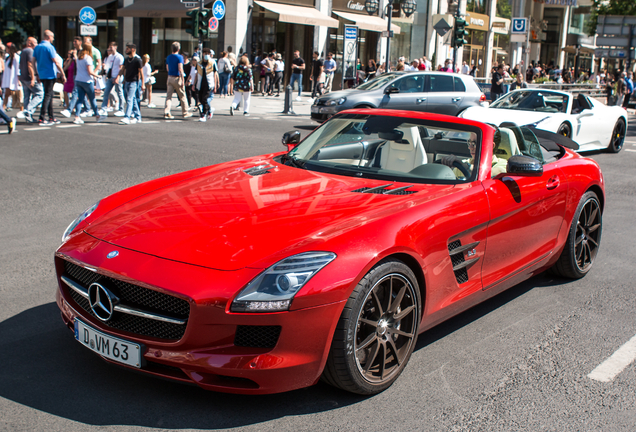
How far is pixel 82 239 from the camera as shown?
3.51 metres

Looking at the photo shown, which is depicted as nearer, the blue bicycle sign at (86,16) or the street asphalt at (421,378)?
the street asphalt at (421,378)

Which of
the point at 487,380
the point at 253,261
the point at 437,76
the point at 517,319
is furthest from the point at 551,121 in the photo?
the point at 253,261

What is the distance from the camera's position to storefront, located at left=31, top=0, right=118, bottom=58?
3159 cm

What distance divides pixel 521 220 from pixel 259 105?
1997cm

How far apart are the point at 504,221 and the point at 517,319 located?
2.57 feet

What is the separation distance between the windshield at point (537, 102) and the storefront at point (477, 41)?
32784 mm

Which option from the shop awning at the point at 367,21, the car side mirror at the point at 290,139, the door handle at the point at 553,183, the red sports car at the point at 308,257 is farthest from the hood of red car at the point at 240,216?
the shop awning at the point at 367,21

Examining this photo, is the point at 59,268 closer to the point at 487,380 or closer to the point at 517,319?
→ the point at 487,380

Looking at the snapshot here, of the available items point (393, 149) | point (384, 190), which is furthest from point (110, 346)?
point (393, 149)

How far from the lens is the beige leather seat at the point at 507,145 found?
15.6ft

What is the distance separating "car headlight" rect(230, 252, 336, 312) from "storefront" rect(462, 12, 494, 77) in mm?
45168

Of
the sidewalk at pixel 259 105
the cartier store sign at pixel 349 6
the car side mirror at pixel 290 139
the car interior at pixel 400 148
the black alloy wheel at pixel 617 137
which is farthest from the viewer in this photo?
the cartier store sign at pixel 349 6

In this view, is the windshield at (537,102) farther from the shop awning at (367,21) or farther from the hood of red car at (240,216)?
the shop awning at (367,21)

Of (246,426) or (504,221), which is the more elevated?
(504,221)
